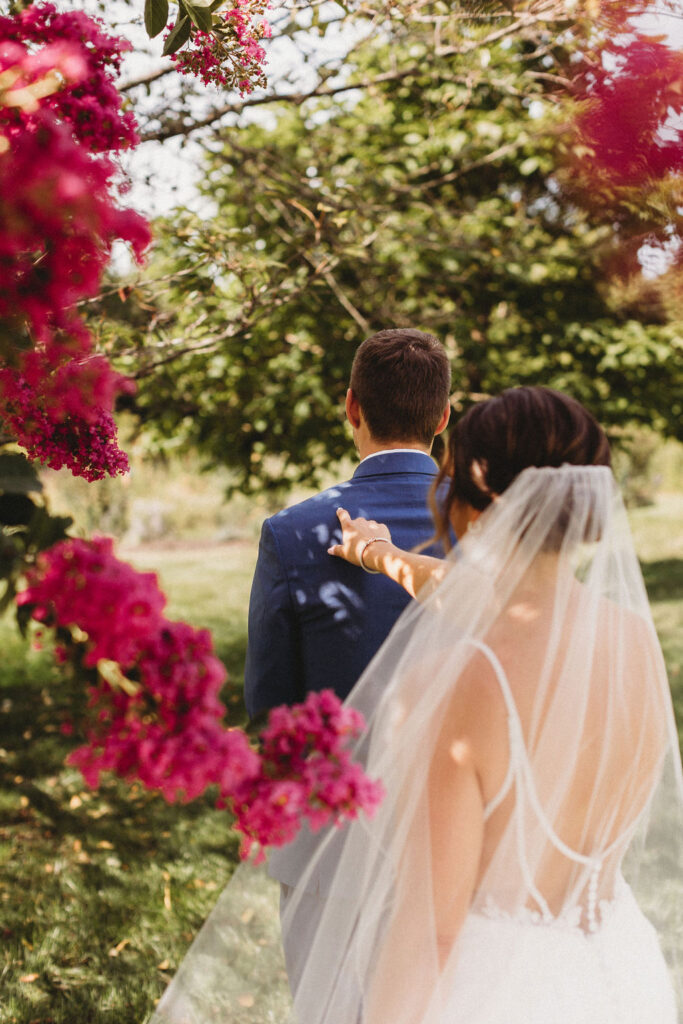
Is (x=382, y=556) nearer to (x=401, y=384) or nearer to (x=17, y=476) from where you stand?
(x=401, y=384)

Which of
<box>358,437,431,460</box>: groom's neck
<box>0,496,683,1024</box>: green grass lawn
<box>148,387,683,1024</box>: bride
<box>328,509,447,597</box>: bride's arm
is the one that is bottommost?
<box>0,496,683,1024</box>: green grass lawn

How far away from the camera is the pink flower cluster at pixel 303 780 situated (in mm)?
1059

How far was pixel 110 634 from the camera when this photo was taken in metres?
0.95

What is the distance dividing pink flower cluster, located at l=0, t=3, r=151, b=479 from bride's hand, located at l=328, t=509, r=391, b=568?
729 mm

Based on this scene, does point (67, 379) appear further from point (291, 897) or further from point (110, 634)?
point (291, 897)

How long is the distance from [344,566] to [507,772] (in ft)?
2.37

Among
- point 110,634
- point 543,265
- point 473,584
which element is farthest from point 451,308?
point 110,634

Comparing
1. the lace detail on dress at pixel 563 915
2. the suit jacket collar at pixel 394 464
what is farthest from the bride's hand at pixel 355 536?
the lace detail on dress at pixel 563 915

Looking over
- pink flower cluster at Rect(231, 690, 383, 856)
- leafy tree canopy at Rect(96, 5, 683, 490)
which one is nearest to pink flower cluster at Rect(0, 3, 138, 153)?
pink flower cluster at Rect(231, 690, 383, 856)

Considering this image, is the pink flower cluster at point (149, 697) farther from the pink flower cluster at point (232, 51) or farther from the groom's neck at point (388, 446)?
the pink flower cluster at point (232, 51)

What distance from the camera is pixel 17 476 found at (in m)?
A: 1.19

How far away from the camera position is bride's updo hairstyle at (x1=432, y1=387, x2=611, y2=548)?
1.48 meters

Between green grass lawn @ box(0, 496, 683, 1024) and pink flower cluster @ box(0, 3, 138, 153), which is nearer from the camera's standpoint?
pink flower cluster @ box(0, 3, 138, 153)

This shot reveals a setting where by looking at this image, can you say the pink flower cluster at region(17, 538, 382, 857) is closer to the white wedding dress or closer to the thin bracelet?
the white wedding dress
